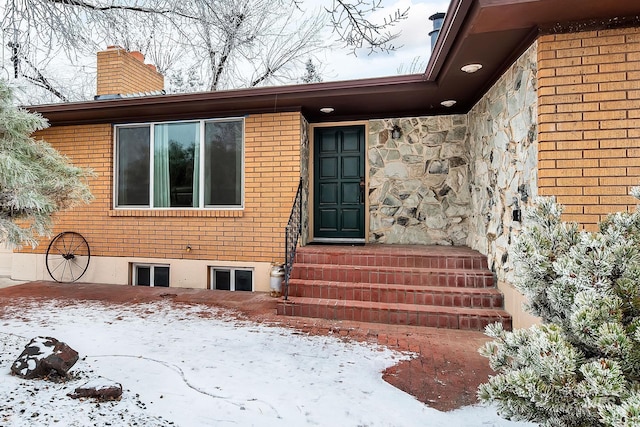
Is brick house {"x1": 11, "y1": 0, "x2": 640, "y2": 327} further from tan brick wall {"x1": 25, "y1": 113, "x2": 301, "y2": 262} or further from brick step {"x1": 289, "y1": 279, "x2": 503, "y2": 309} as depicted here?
brick step {"x1": 289, "y1": 279, "x2": 503, "y2": 309}

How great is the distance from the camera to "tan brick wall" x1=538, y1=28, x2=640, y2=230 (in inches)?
121

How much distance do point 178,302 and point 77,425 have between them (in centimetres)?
297

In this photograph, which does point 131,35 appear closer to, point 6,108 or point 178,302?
point 6,108

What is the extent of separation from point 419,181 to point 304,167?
6.19 feet

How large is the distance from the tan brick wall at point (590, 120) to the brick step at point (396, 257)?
1.64 metres

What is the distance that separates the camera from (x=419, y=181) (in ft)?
19.5

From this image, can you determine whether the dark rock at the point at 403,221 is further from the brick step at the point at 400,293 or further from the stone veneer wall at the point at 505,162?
the brick step at the point at 400,293

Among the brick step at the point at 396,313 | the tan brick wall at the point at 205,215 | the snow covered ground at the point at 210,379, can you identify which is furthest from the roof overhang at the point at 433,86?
the snow covered ground at the point at 210,379

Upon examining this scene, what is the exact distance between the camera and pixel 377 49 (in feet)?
12.9

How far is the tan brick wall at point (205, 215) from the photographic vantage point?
5.59 metres

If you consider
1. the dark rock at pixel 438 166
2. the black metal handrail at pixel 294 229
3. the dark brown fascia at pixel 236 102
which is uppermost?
the dark brown fascia at pixel 236 102

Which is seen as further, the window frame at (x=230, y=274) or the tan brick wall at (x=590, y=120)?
the window frame at (x=230, y=274)

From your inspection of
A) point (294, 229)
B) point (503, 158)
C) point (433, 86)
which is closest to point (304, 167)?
point (294, 229)

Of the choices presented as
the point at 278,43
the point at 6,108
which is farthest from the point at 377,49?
the point at 278,43
